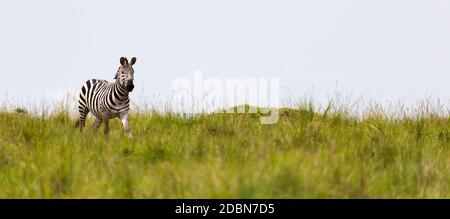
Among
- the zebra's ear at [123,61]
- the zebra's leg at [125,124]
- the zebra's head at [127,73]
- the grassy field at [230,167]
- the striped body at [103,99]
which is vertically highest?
the zebra's ear at [123,61]

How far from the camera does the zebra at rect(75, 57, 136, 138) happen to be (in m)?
9.94

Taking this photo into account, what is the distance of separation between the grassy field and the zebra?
118cm

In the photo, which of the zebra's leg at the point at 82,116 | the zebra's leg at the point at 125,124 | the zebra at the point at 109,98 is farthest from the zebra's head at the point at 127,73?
the zebra's leg at the point at 82,116

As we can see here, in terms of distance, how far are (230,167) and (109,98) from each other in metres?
5.57

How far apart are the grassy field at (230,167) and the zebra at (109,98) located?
118cm

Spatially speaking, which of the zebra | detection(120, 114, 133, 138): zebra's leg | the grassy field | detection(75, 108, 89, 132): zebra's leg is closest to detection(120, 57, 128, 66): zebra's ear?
the zebra

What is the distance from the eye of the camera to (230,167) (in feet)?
18.1

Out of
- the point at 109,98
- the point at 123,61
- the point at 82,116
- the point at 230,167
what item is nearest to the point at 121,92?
the point at 109,98

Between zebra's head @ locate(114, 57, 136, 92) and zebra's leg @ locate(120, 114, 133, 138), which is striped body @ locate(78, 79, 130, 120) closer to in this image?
zebra's leg @ locate(120, 114, 133, 138)

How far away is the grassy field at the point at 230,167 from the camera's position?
4.85 meters

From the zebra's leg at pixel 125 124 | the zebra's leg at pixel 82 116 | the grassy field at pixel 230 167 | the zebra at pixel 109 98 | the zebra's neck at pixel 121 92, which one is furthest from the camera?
the zebra's leg at pixel 82 116

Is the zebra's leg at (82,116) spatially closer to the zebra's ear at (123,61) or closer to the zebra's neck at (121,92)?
the zebra's neck at (121,92)

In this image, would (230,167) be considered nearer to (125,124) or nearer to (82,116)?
(125,124)
